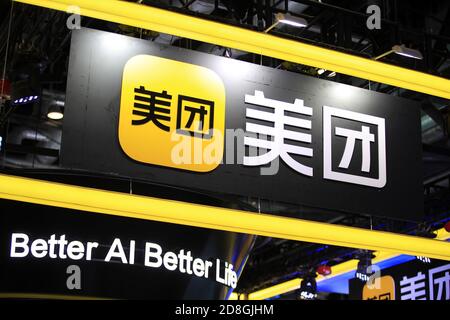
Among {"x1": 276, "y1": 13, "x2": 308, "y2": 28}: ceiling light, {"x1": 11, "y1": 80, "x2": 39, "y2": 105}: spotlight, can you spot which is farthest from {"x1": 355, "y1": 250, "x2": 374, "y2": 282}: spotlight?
{"x1": 276, "y1": 13, "x2": 308, "y2": 28}: ceiling light

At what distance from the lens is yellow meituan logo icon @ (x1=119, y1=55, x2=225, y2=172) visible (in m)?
4.80

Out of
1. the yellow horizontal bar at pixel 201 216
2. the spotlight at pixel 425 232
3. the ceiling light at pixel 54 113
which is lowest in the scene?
the yellow horizontal bar at pixel 201 216

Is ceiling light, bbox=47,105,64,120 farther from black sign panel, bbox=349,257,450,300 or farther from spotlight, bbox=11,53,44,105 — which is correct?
black sign panel, bbox=349,257,450,300

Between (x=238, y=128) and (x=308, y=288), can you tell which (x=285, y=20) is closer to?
(x=238, y=128)

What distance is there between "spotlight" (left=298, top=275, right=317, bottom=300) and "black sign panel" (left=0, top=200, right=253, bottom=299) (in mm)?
4882

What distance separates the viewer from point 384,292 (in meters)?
12.7

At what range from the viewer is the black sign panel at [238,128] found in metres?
4.74

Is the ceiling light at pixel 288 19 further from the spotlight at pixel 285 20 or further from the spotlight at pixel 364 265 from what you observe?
the spotlight at pixel 364 265

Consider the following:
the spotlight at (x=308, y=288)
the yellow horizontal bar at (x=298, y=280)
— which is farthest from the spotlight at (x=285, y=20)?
the spotlight at (x=308, y=288)

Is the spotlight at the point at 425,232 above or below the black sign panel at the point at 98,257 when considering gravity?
above

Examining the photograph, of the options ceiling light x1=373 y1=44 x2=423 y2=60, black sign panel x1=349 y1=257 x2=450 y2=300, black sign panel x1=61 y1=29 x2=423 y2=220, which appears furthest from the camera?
black sign panel x1=349 y1=257 x2=450 y2=300

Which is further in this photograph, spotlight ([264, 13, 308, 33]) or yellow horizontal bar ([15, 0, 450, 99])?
spotlight ([264, 13, 308, 33])
